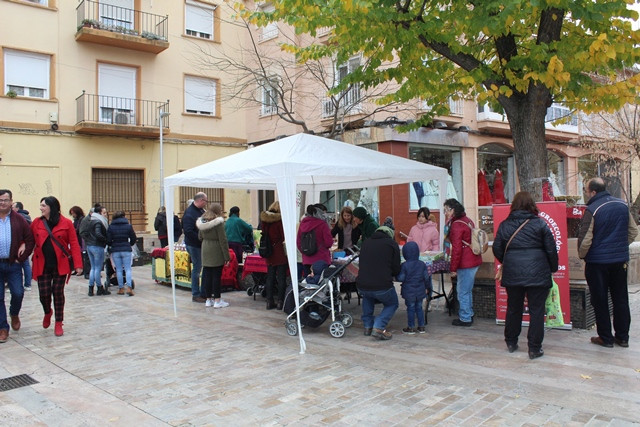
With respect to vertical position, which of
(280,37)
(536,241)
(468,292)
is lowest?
(468,292)

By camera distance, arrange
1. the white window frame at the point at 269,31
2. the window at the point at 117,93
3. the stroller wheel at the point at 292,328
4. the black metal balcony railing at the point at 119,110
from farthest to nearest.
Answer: the white window frame at the point at 269,31
the window at the point at 117,93
the black metal balcony railing at the point at 119,110
the stroller wheel at the point at 292,328

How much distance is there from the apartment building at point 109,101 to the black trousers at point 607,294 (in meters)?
Answer: 15.6

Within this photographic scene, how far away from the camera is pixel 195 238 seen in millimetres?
9289

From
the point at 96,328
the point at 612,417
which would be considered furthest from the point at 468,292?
the point at 96,328

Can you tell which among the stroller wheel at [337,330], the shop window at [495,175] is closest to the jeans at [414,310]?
the stroller wheel at [337,330]

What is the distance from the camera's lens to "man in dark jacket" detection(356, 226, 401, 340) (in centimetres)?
623

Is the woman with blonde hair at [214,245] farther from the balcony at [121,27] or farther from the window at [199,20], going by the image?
the window at [199,20]

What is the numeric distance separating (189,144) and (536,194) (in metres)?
15.1

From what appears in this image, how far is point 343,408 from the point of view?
420cm

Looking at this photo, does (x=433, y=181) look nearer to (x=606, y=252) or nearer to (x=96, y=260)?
(x=96, y=260)

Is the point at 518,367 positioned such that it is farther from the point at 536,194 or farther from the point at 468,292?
the point at 536,194

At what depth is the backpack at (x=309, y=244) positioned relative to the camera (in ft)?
24.7

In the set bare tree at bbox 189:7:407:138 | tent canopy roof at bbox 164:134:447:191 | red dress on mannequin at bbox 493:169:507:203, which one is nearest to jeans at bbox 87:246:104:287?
tent canopy roof at bbox 164:134:447:191

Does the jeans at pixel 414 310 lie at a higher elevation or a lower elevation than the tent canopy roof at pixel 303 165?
lower
